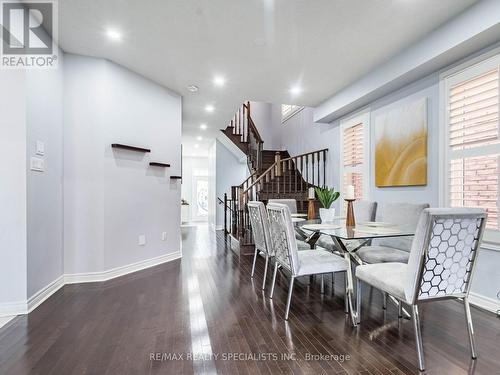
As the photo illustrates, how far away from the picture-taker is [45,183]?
8.71 ft

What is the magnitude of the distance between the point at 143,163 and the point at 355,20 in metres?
3.10

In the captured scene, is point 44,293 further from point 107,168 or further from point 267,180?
point 267,180

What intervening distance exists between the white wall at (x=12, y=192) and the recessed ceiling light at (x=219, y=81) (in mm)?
2251

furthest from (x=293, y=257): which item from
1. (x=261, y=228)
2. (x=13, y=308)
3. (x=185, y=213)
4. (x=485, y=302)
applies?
(x=185, y=213)

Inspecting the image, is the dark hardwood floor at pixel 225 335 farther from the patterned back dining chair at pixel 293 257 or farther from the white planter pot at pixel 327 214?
the white planter pot at pixel 327 214

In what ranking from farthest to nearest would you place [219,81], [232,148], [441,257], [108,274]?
[232,148], [219,81], [108,274], [441,257]

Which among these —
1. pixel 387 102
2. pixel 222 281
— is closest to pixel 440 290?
pixel 222 281

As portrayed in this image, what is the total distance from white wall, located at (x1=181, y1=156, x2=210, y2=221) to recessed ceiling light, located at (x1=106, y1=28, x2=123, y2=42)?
7614 mm

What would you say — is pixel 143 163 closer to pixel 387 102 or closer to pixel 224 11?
pixel 224 11

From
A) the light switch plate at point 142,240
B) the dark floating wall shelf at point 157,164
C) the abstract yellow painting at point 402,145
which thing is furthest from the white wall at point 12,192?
the abstract yellow painting at point 402,145

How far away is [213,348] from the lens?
1771 millimetres

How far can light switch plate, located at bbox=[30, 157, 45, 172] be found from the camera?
2.42 metres

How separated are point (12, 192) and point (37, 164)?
1.15 ft

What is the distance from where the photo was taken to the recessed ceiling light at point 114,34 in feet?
8.70
